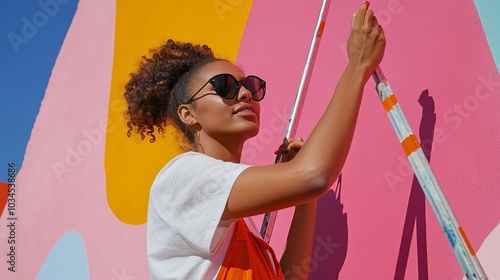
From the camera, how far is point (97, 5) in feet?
7.62

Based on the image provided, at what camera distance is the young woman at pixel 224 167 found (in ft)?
3.03

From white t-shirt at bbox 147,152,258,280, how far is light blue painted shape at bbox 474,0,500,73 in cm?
55

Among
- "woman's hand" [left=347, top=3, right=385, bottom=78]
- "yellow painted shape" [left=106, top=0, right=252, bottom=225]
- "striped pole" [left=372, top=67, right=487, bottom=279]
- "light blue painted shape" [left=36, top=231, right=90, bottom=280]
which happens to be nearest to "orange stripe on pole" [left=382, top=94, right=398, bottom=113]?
"striped pole" [left=372, top=67, right=487, bottom=279]

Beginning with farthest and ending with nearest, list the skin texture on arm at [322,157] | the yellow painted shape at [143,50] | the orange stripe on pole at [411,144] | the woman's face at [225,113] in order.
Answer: the yellow painted shape at [143,50], the woman's face at [225,113], the orange stripe on pole at [411,144], the skin texture on arm at [322,157]

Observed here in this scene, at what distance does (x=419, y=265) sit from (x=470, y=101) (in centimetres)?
32

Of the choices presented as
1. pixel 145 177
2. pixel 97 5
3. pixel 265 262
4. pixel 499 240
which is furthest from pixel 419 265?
pixel 97 5

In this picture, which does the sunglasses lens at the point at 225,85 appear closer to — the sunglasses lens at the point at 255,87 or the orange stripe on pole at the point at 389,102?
the sunglasses lens at the point at 255,87

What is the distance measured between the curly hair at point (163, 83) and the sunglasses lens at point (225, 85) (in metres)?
0.10

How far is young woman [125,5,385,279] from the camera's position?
3.03 feet

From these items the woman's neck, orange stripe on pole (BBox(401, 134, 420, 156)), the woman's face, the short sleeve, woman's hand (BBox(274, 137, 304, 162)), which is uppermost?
the woman's face

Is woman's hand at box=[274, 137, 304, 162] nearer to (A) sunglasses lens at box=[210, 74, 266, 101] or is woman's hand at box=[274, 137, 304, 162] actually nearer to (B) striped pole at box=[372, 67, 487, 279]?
(A) sunglasses lens at box=[210, 74, 266, 101]

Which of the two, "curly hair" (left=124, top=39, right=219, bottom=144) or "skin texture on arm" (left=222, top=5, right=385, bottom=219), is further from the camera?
"curly hair" (left=124, top=39, right=219, bottom=144)

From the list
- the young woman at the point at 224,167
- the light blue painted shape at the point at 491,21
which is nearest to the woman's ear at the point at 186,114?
the young woman at the point at 224,167

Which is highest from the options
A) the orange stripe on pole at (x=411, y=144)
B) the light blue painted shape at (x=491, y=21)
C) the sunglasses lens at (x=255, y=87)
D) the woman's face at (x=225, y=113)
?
the light blue painted shape at (x=491, y=21)
